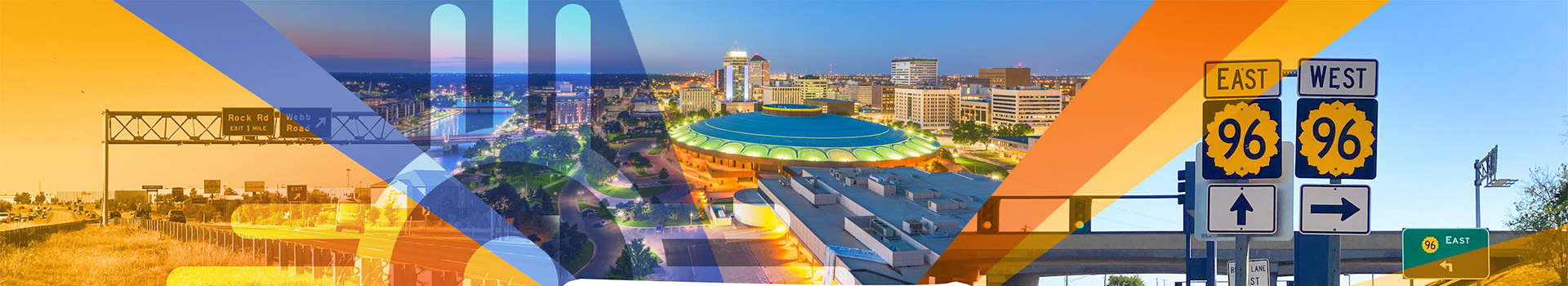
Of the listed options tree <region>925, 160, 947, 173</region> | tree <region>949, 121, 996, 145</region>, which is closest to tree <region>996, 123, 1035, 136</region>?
tree <region>949, 121, 996, 145</region>

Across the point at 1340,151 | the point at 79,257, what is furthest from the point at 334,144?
the point at 1340,151

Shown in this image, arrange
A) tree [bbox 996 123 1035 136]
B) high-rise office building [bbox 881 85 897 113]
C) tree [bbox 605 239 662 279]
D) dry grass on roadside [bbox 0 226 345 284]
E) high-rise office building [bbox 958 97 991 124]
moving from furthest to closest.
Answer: high-rise office building [bbox 881 85 897 113]
high-rise office building [bbox 958 97 991 124]
tree [bbox 996 123 1035 136]
tree [bbox 605 239 662 279]
dry grass on roadside [bbox 0 226 345 284]

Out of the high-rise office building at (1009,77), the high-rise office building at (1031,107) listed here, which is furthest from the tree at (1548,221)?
the high-rise office building at (1009,77)

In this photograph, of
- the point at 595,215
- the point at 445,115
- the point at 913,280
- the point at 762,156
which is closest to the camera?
the point at 913,280

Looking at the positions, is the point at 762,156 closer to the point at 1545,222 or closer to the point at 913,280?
the point at 913,280

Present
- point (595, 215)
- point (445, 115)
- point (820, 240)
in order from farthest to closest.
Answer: point (445, 115), point (595, 215), point (820, 240)

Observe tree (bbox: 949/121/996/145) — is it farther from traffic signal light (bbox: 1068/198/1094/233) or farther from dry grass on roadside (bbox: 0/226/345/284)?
dry grass on roadside (bbox: 0/226/345/284)

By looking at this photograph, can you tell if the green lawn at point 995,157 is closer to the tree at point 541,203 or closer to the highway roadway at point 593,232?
the highway roadway at point 593,232

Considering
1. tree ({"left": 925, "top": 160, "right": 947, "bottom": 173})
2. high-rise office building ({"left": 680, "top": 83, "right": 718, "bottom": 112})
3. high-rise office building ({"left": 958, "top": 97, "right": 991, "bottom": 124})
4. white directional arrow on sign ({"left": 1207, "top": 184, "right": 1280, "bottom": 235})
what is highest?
high-rise office building ({"left": 680, "top": 83, "right": 718, "bottom": 112})
